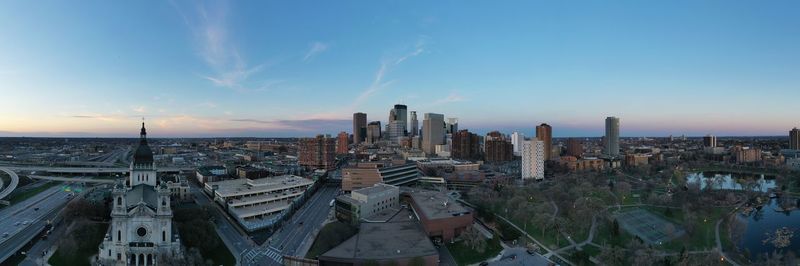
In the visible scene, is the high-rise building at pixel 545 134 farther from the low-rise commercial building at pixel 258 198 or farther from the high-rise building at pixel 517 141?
the low-rise commercial building at pixel 258 198

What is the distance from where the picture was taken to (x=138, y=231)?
110ft

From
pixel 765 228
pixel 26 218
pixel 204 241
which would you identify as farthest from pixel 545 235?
pixel 26 218

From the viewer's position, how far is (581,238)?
4700 cm

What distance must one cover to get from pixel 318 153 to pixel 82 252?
7741 centimetres

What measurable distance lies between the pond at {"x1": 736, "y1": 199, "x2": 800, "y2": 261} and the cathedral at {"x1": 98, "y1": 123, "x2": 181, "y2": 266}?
47723mm

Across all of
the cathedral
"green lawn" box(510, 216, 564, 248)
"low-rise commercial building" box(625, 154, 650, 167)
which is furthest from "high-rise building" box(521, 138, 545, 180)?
the cathedral

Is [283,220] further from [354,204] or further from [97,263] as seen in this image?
[97,263]

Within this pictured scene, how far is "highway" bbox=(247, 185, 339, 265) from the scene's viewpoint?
3769cm

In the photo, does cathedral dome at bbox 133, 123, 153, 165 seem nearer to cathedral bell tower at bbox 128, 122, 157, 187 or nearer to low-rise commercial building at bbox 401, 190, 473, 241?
cathedral bell tower at bbox 128, 122, 157, 187

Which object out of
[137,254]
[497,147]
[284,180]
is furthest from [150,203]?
[497,147]

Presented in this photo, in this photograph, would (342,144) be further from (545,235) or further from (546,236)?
(546,236)

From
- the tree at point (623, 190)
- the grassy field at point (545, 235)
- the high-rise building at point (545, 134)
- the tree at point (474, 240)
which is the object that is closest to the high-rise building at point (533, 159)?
the tree at point (623, 190)

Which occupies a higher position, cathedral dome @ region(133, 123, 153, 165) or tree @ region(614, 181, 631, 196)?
cathedral dome @ region(133, 123, 153, 165)

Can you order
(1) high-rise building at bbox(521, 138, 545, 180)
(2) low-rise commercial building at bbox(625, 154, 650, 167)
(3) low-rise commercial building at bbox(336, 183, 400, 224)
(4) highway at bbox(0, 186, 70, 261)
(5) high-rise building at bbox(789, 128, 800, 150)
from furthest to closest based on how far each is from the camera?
(5) high-rise building at bbox(789, 128, 800, 150) < (2) low-rise commercial building at bbox(625, 154, 650, 167) < (1) high-rise building at bbox(521, 138, 545, 180) < (3) low-rise commercial building at bbox(336, 183, 400, 224) < (4) highway at bbox(0, 186, 70, 261)
